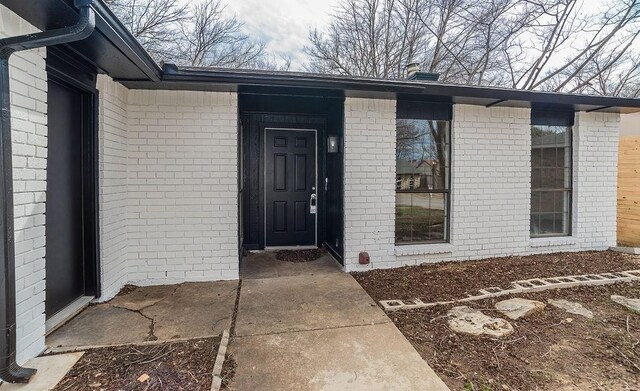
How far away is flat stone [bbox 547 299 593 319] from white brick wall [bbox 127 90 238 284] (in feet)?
11.7

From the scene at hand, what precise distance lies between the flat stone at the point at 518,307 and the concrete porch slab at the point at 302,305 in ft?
3.85

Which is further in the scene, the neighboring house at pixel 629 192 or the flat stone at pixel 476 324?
the neighboring house at pixel 629 192

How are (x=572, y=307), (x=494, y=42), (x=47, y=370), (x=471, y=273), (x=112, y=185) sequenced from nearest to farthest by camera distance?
1. (x=47, y=370)
2. (x=572, y=307)
3. (x=112, y=185)
4. (x=471, y=273)
5. (x=494, y=42)

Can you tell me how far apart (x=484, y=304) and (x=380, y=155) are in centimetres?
217

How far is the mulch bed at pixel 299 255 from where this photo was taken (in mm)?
4762

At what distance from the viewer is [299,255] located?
16.3 ft

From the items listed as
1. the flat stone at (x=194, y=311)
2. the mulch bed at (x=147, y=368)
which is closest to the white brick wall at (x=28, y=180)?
the mulch bed at (x=147, y=368)

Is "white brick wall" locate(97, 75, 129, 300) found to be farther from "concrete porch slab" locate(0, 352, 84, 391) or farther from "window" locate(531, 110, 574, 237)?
"window" locate(531, 110, 574, 237)

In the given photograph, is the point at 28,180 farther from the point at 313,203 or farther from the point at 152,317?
the point at 313,203

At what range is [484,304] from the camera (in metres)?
3.17

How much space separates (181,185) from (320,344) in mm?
2523

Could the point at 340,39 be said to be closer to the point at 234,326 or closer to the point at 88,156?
the point at 88,156

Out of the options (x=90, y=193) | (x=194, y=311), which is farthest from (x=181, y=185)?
(x=194, y=311)

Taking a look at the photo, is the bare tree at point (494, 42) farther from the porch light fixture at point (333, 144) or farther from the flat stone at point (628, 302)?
the flat stone at point (628, 302)
